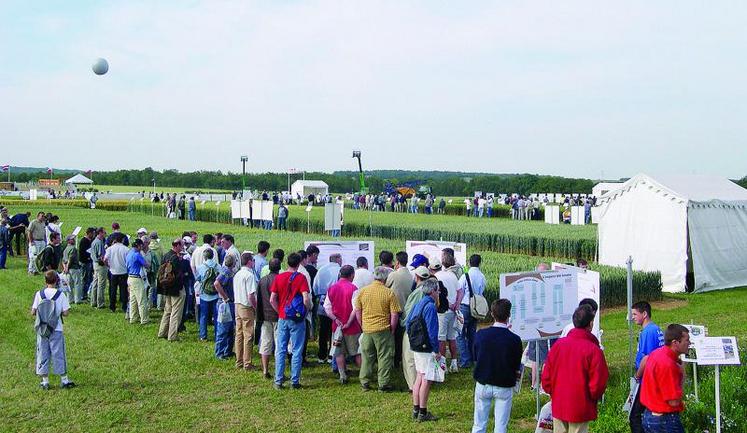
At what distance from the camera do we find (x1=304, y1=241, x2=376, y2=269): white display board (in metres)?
13.7

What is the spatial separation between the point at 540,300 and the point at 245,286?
4428 millimetres

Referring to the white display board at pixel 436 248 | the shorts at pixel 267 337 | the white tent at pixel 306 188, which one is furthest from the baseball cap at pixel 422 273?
the white tent at pixel 306 188

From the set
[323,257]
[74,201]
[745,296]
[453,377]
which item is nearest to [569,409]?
[453,377]

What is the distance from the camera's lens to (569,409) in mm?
6160

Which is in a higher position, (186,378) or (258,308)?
(258,308)

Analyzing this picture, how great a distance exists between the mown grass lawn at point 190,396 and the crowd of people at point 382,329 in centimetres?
31

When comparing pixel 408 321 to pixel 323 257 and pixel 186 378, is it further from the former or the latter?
pixel 323 257

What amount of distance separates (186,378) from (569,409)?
621cm

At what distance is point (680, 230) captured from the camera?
19547mm

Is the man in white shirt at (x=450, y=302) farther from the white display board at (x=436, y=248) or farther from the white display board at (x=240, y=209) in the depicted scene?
the white display board at (x=240, y=209)

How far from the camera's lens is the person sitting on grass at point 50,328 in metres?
9.57

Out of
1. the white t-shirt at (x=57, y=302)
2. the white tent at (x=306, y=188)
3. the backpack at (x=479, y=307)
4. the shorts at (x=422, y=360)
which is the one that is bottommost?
the shorts at (x=422, y=360)

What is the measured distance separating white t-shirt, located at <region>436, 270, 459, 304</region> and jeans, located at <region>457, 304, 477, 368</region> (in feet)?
2.77

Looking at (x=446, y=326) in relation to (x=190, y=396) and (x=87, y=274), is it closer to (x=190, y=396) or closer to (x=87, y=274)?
(x=190, y=396)
